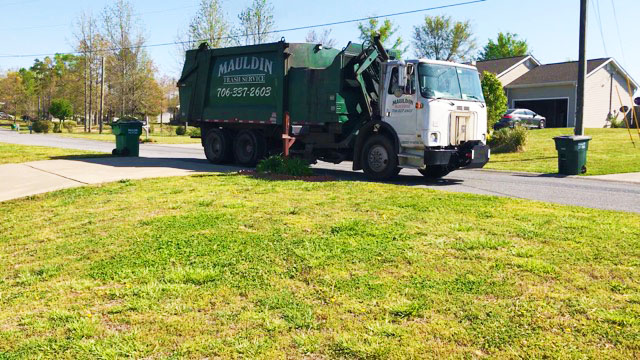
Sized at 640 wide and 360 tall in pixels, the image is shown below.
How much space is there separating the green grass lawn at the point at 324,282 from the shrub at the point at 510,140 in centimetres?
1482

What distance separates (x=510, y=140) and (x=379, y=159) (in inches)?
457

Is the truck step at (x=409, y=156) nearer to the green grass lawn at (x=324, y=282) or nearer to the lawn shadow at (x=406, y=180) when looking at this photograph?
the lawn shadow at (x=406, y=180)

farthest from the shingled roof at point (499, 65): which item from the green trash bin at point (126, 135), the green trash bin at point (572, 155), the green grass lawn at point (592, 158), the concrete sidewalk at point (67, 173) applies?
the concrete sidewalk at point (67, 173)

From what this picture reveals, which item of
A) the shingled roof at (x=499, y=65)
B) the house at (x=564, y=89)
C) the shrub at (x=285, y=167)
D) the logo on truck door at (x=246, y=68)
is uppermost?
the shingled roof at (x=499, y=65)

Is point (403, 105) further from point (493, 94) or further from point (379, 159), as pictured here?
point (493, 94)

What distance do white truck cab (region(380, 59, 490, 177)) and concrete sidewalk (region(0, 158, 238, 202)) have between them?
4.93 m

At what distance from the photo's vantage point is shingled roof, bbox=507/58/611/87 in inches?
1641

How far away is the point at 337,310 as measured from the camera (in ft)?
14.9

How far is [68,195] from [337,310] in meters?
7.42

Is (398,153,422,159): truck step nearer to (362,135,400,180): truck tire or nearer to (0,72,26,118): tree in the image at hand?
(362,135,400,180): truck tire

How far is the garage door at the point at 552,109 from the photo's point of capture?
42562mm

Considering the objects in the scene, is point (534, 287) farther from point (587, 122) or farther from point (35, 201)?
point (587, 122)

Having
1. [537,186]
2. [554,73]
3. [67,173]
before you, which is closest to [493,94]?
[537,186]

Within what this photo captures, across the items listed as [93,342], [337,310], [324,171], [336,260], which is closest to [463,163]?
[324,171]
